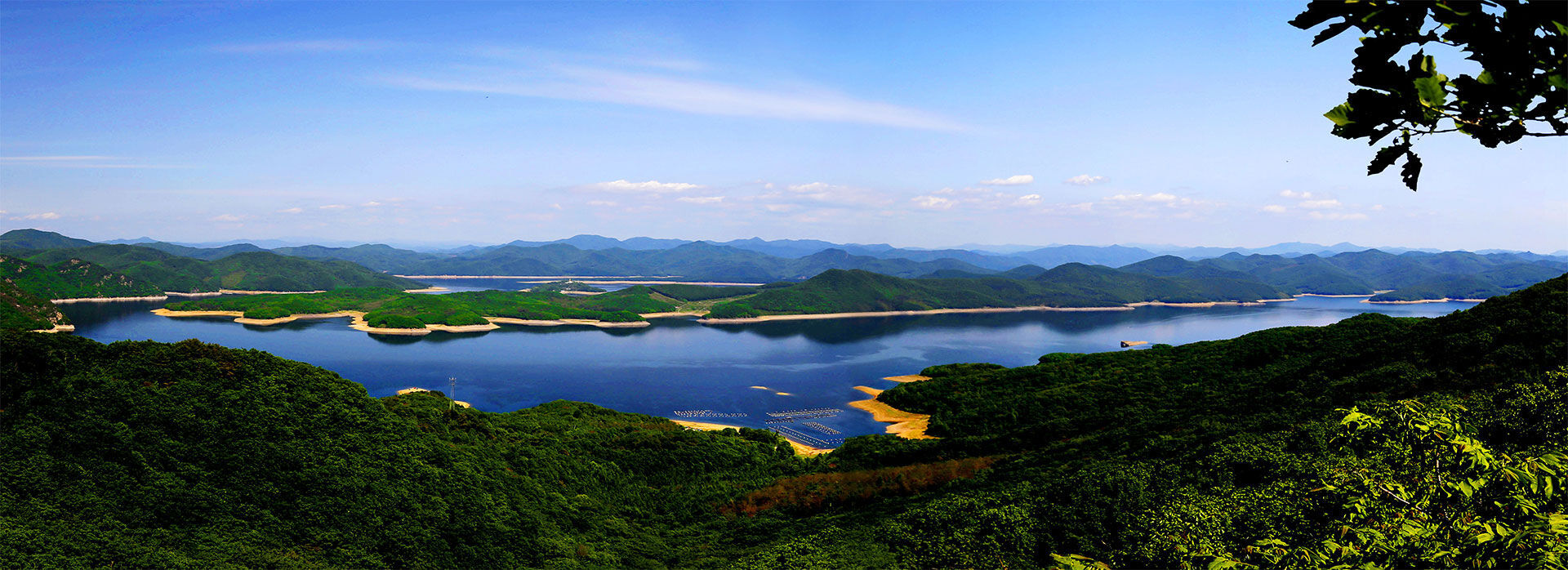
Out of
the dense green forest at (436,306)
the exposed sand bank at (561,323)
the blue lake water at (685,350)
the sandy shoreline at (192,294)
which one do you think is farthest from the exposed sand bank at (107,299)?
the exposed sand bank at (561,323)

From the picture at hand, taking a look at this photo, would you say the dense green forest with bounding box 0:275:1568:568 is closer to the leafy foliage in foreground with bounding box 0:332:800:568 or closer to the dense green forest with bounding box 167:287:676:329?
the leafy foliage in foreground with bounding box 0:332:800:568

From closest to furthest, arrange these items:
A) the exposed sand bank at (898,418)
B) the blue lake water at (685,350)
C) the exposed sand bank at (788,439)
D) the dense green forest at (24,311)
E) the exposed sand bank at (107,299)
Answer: the exposed sand bank at (788,439), the exposed sand bank at (898,418), the blue lake water at (685,350), the dense green forest at (24,311), the exposed sand bank at (107,299)

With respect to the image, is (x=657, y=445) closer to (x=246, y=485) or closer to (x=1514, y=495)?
(x=246, y=485)

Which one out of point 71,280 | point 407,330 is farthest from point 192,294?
point 407,330

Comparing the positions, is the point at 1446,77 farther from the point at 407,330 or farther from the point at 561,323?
the point at 561,323

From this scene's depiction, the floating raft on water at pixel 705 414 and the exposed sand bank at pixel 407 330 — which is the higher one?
the exposed sand bank at pixel 407 330

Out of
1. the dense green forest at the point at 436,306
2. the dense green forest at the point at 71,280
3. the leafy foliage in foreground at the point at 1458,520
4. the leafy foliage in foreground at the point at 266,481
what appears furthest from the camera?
the dense green forest at the point at 71,280

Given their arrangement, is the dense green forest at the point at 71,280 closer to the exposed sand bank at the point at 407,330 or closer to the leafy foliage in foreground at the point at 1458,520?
the exposed sand bank at the point at 407,330
